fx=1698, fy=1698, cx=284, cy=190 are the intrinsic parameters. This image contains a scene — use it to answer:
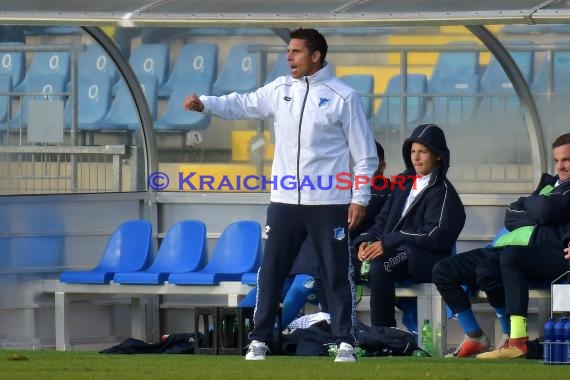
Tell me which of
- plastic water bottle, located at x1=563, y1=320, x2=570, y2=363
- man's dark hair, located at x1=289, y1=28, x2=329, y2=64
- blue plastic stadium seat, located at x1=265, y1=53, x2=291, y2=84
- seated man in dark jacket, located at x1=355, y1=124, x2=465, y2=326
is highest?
blue plastic stadium seat, located at x1=265, y1=53, x2=291, y2=84

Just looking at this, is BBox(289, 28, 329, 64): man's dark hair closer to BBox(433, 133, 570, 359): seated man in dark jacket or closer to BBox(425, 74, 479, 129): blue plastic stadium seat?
BBox(433, 133, 570, 359): seated man in dark jacket

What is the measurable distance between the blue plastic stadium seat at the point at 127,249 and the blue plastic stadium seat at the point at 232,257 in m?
0.53

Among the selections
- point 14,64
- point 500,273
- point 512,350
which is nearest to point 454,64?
point 500,273

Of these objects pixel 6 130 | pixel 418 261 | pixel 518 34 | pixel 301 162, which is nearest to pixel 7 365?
pixel 301 162

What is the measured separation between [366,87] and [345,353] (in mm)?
4023

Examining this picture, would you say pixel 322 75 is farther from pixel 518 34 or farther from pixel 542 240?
pixel 518 34

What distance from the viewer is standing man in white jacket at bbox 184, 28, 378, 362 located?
374 inches

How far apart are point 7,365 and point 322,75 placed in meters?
2.40

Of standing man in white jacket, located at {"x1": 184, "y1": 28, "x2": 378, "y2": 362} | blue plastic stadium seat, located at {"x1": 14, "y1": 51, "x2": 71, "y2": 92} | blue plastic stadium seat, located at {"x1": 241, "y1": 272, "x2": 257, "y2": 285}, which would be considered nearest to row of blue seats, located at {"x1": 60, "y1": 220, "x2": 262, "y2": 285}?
blue plastic stadium seat, located at {"x1": 241, "y1": 272, "x2": 257, "y2": 285}

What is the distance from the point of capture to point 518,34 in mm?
12727

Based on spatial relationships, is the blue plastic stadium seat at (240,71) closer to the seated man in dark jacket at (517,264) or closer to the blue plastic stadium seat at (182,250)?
the blue plastic stadium seat at (182,250)

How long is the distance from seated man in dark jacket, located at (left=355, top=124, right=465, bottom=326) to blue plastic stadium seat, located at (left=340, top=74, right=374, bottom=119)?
1.59 meters

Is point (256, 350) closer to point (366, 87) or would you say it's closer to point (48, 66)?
point (366, 87)

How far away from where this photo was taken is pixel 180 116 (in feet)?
45.9
